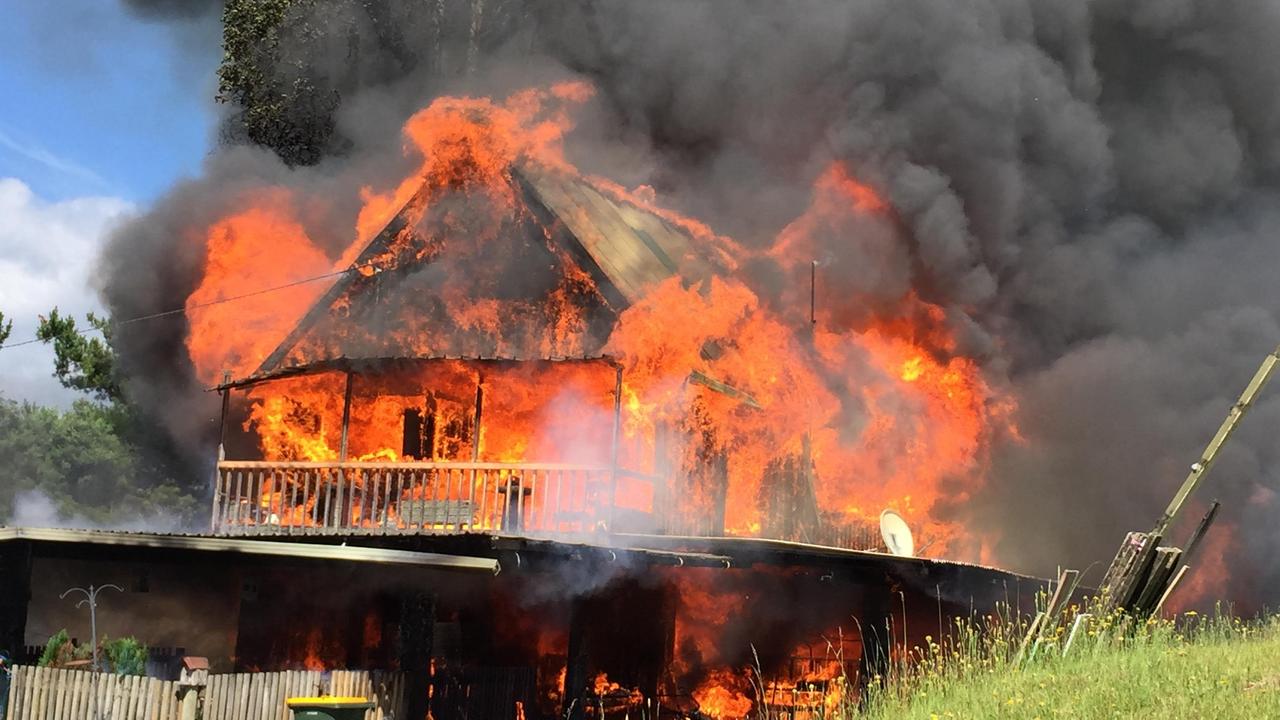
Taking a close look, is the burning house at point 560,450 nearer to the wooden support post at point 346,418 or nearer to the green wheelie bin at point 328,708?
the wooden support post at point 346,418

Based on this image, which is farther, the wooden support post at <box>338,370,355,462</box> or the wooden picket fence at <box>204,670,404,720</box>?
the wooden support post at <box>338,370,355,462</box>

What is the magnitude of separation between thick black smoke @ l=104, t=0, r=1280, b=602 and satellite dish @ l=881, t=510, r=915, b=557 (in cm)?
661

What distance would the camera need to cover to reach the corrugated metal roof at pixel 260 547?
40.8 feet

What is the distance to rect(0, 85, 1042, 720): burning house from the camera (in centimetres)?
1520

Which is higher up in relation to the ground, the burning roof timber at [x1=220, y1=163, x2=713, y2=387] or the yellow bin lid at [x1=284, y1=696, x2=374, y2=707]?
the burning roof timber at [x1=220, y1=163, x2=713, y2=387]

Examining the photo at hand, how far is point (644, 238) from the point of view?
911 inches

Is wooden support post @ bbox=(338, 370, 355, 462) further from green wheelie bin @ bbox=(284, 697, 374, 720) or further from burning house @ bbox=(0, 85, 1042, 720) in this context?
green wheelie bin @ bbox=(284, 697, 374, 720)

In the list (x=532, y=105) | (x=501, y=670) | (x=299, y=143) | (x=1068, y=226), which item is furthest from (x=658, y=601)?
(x=299, y=143)

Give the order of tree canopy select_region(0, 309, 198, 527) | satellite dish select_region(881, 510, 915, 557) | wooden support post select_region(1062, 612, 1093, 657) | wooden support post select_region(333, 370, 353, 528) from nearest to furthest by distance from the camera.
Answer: wooden support post select_region(1062, 612, 1093, 657)
wooden support post select_region(333, 370, 353, 528)
satellite dish select_region(881, 510, 915, 557)
tree canopy select_region(0, 309, 198, 527)

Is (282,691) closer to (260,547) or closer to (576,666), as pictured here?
(260,547)

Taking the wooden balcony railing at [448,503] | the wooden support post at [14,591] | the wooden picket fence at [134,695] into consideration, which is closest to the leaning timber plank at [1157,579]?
the wooden balcony railing at [448,503]

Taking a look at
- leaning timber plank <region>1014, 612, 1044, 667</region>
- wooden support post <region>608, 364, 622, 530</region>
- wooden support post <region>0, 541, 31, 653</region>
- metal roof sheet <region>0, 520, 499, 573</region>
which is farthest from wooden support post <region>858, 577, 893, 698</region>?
wooden support post <region>0, 541, 31, 653</region>

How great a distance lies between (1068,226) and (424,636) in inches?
812

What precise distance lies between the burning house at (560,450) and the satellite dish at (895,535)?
25.9 inches
